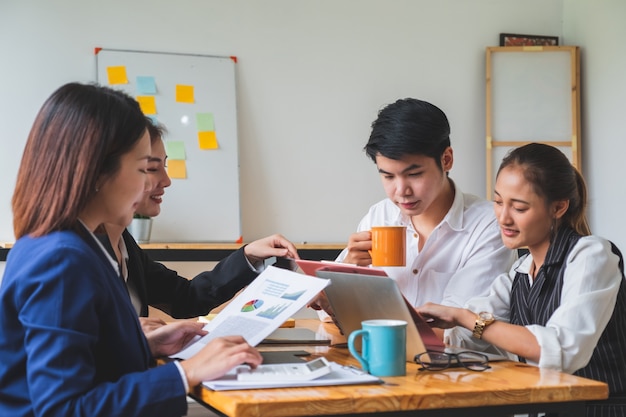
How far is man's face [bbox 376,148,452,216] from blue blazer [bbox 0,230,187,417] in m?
1.00

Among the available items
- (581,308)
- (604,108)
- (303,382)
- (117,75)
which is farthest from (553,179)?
(117,75)

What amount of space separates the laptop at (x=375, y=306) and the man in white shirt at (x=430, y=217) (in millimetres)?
390

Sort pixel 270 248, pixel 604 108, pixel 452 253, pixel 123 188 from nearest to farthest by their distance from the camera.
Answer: pixel 123 188 → pixel 270 248 → pixel 452 253 → pixel 604 108

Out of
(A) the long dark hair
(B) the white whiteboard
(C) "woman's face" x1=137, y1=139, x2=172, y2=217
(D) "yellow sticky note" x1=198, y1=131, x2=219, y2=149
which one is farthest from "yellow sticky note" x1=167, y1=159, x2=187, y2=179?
(A) the long dark hair

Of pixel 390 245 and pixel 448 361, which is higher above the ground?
pixel 390 245

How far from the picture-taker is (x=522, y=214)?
5.98 feet

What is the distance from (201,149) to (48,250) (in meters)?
3.05

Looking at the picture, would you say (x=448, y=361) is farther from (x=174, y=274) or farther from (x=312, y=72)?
(x=312, y=72)

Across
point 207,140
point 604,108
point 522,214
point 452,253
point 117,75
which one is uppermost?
point 117,75

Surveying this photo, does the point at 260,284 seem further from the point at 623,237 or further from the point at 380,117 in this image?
the point at 623,237

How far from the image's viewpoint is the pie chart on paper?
159 centimetres

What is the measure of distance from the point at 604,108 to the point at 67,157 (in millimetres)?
3745

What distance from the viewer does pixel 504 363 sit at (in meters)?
1.52

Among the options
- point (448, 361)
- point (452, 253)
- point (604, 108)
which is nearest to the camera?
point (448, 361)
